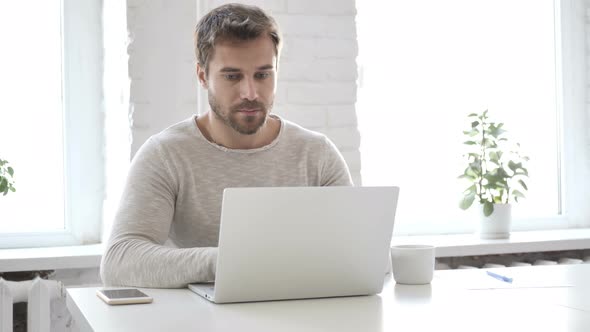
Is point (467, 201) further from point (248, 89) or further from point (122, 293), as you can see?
point (122, 293)

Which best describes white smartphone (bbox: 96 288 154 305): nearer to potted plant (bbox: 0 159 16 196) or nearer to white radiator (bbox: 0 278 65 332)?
white radiator (bbox: 0 278 65 332)

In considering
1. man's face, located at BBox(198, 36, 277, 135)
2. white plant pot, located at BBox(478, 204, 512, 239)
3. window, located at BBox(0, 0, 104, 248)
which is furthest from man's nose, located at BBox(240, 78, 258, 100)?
white plant pot, located at BBox(478, 204, 512, 239)

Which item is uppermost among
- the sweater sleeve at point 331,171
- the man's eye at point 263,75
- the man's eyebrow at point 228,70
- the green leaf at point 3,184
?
the man's eyebrow at point 228,70

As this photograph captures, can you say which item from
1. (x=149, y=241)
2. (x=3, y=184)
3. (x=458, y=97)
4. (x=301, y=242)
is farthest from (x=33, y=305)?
(x=458, y=97)

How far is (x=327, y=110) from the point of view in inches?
111

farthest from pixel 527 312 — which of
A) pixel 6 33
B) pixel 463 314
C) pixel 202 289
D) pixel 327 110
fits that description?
pixel 6 33

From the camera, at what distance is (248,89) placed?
2111mm

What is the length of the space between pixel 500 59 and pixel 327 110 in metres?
0.96

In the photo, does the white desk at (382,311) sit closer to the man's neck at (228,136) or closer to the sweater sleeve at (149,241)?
the sweater sleeve at (149,241)

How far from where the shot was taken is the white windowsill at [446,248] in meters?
2.45

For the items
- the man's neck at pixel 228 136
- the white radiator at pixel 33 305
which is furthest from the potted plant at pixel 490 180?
the white radiator at pixel 33 305

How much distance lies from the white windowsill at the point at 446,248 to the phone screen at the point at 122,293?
3.26 feet

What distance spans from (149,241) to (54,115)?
1.11m

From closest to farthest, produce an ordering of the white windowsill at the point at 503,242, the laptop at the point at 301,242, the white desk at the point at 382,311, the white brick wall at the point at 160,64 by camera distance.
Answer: the white desk at the point at 382,311
the laptop at the point at 301,242
the white brick wall at the point at 160,64
the white windowsill at the point at 503,242
